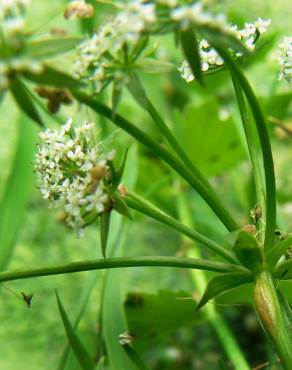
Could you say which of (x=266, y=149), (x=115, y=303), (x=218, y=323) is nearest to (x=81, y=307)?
(x=115, y=303)

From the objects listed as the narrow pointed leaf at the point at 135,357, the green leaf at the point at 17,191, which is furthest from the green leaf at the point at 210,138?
the narrow pointed leaf at the point at 135,357

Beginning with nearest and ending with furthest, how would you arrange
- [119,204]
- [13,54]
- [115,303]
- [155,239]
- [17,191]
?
[13,54], [119,204], [115,303], [17,191], [155,239]

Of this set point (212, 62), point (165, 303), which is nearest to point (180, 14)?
point (212, 62)

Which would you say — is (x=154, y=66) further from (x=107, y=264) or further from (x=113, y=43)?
(x=107, y=264)

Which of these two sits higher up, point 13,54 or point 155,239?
point 155,239

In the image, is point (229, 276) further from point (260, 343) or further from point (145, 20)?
point (260, 343)

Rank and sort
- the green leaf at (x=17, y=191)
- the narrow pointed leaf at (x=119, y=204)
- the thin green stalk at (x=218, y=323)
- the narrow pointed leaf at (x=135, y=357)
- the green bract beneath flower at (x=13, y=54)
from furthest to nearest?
the green leaf at (x=17, y=191) → the thin green stalk at (x=218, y=323) → the narrow pointed leaf at (x=135, y=357) → the narrow pointed leaf at (x=119, y=204) → the green bract beneath flower at (x=13, y=54)

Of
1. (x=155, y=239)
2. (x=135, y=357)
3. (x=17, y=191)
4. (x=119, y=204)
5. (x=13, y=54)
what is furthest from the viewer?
(x=155, y=239)

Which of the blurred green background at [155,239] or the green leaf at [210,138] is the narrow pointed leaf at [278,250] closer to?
the blurred green background at [155,239]
